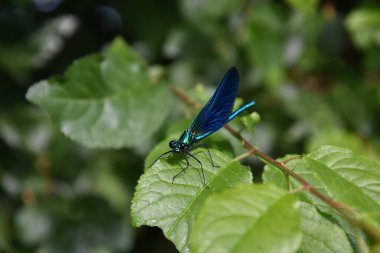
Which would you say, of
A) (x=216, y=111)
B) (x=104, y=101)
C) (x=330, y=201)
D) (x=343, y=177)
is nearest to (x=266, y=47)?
(x=104, y=101)

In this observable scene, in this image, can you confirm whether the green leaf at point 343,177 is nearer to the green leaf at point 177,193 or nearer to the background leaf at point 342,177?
the background leaf at point 342,177

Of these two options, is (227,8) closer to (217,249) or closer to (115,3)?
(115,3)

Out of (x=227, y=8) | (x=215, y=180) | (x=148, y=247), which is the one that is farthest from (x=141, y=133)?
(x=148, y=247)

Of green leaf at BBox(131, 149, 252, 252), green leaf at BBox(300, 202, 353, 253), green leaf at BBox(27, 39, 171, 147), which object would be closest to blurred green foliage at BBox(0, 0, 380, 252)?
green leaf at BBox(27, 39, 171, 147)

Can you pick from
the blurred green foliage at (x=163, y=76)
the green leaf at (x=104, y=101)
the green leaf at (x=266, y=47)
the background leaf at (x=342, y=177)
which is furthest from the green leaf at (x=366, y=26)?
the background leaf at (x=342, y=177)

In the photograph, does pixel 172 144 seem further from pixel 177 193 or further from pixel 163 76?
pixel 163 76

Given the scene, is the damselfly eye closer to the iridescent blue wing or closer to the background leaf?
the iridescent blue wing
